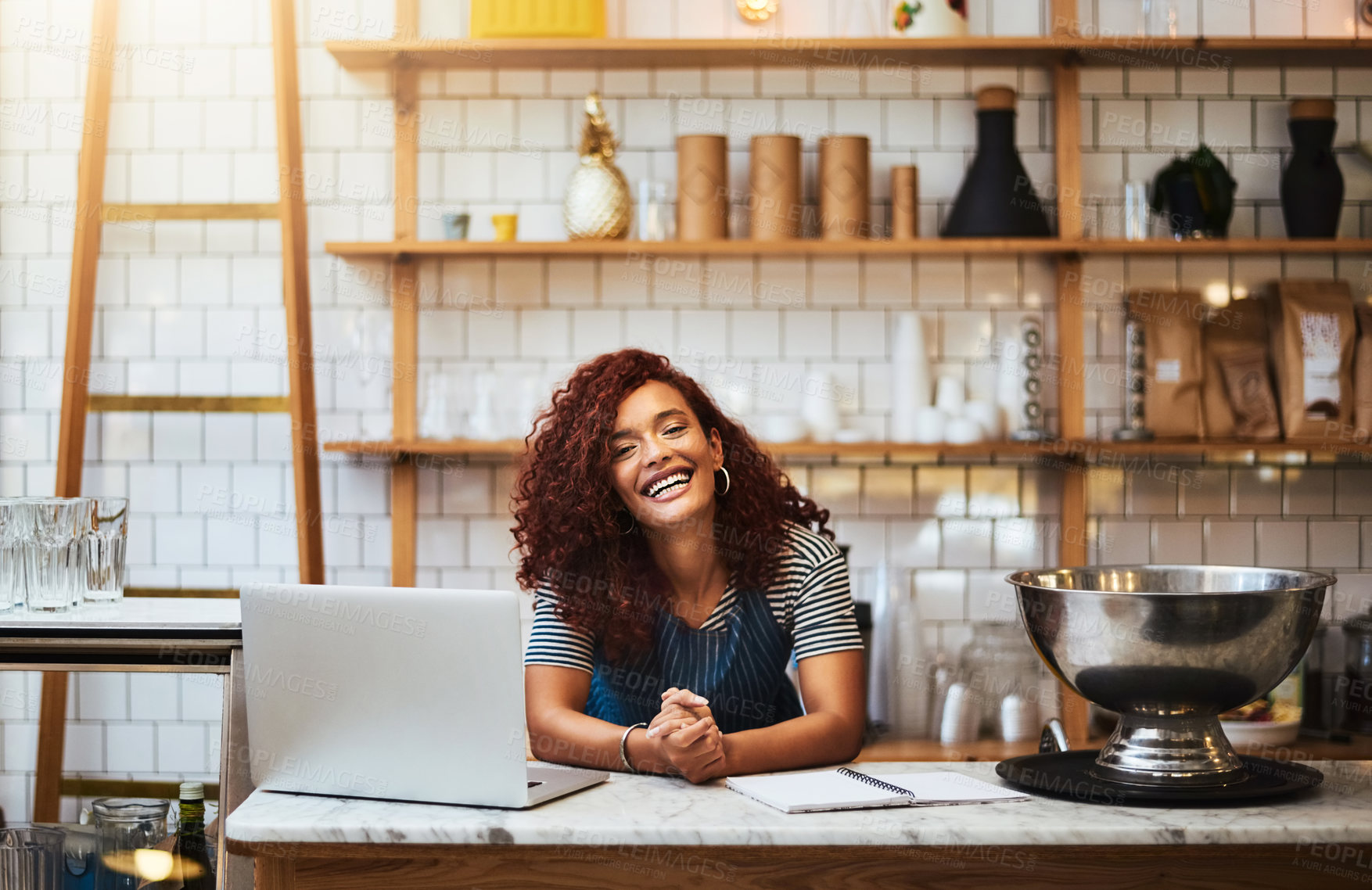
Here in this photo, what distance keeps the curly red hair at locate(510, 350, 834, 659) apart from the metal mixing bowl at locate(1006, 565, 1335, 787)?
0.64 meters

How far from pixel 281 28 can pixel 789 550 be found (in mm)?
2047

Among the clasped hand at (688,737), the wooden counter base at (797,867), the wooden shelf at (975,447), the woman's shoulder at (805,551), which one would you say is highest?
the wooden shelf at (975,447)

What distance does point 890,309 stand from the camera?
138 inches

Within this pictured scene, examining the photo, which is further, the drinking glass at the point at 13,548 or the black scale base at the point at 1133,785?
the drinking glass at the point at 13,548

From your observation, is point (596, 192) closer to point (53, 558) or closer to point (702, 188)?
point (702, 188)

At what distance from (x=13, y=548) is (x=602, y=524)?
846 millimetres

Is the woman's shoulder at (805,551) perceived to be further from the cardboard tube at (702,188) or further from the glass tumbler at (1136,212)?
the glass tumbler at (1136,212)

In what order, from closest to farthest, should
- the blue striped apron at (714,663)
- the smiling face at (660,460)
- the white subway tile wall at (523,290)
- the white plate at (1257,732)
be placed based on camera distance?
the smiling face at (660,460), the blue striped apron at (714,663), the white plate at (1257,732), the white subway tile wall at (523,290)

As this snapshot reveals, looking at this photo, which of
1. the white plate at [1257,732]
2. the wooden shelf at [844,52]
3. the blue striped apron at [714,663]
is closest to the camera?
the blue striped apron at [714,663]

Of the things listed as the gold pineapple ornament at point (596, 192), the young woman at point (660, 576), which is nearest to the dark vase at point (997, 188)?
the gold pineapple ornament at point (596, 192)

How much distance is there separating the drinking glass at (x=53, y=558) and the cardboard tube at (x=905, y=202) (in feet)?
7.35

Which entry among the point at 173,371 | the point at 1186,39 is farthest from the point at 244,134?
the point at 1186,39

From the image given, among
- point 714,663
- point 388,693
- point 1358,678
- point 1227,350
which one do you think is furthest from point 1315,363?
point 388,693

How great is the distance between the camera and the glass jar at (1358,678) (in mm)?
3232
